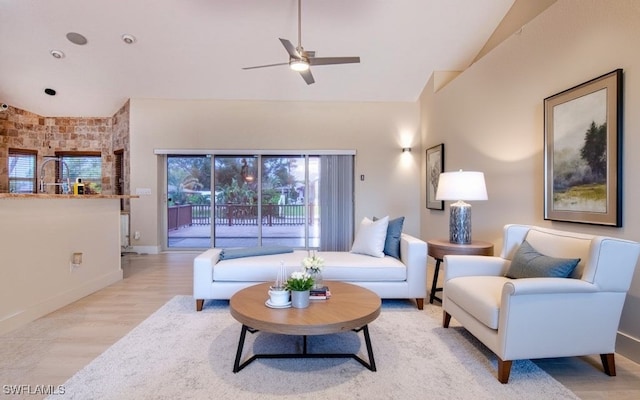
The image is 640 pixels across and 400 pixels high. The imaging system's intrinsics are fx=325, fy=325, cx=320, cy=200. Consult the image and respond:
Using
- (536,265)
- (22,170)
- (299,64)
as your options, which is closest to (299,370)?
(536,265)

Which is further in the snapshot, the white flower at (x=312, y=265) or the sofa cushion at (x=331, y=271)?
the sofa cushion at (x=331, y=271)

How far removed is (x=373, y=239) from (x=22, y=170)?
7.29 meters

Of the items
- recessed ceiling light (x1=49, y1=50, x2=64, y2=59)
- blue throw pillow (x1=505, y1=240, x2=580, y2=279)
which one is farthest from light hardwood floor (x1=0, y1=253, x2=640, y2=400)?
recessed ceiling light (x1=49, y1=50, x2=64, y2=59)

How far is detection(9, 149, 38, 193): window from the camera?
6383 millimetres

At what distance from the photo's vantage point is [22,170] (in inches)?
257

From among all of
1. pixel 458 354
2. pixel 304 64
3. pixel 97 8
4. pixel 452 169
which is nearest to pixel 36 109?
pixel 97 8

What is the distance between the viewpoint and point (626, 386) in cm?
194

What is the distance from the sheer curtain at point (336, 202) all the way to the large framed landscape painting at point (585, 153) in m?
3.65

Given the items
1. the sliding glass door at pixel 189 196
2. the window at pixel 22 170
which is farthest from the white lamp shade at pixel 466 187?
the window at pixel 22 170

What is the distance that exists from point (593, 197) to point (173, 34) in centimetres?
508

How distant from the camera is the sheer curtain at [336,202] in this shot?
6.28 meters

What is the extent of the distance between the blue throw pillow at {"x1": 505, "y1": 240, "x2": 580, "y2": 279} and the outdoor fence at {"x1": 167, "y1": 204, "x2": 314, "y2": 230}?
4.29 metres

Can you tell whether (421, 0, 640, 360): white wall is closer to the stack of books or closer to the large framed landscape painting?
the large framed landscape painting

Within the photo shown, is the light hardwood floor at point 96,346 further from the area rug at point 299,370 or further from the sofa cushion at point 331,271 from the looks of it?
the sofa cushion at point 331,271
